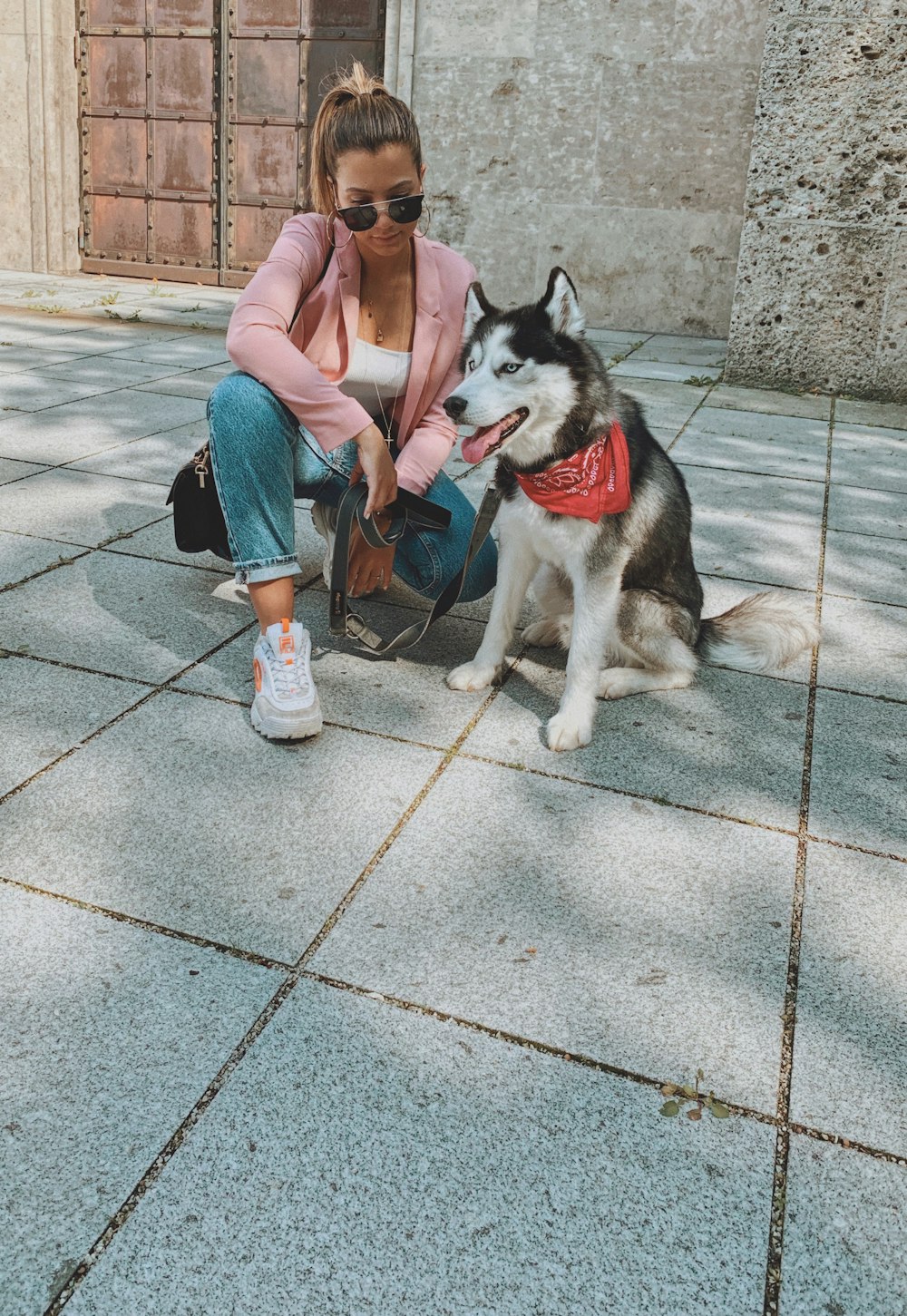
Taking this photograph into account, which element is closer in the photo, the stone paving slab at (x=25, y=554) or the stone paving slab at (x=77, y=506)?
the stone paving slab at (x=25, y=554)

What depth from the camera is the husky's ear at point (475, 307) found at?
2.72m

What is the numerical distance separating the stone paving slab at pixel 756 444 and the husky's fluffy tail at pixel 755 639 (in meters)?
2.21

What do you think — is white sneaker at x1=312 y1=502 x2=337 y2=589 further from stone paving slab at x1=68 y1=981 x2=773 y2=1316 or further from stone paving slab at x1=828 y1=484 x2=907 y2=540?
stone paving slab at x1=828 y1=484 x2=907 y2=540

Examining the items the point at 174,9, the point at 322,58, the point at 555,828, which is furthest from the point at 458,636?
the point at 174,9

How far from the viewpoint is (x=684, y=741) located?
9.09 feet

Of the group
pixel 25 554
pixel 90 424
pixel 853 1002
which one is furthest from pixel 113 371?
pixel 853 1002

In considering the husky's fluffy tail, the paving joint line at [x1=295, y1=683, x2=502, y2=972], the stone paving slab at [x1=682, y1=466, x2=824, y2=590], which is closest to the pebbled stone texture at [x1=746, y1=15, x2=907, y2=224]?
the stone paving slab at [x1=682, y1=466, x2=824, y2=590]

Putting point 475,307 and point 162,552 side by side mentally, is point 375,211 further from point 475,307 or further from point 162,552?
point 162,552

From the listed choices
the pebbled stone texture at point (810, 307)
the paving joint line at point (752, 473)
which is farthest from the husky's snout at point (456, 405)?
the pebbled stone texture at point (810, 307)

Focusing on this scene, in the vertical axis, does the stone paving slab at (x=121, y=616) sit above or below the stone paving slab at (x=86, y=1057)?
above

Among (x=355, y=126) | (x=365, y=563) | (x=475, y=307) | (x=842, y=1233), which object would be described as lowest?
(x=842, y=1233)

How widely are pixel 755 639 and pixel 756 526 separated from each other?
1427 mm

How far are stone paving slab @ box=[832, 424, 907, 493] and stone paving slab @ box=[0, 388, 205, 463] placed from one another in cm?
321

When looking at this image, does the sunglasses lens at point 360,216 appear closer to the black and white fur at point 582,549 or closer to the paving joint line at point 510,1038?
the black and white fur at point 582,549
